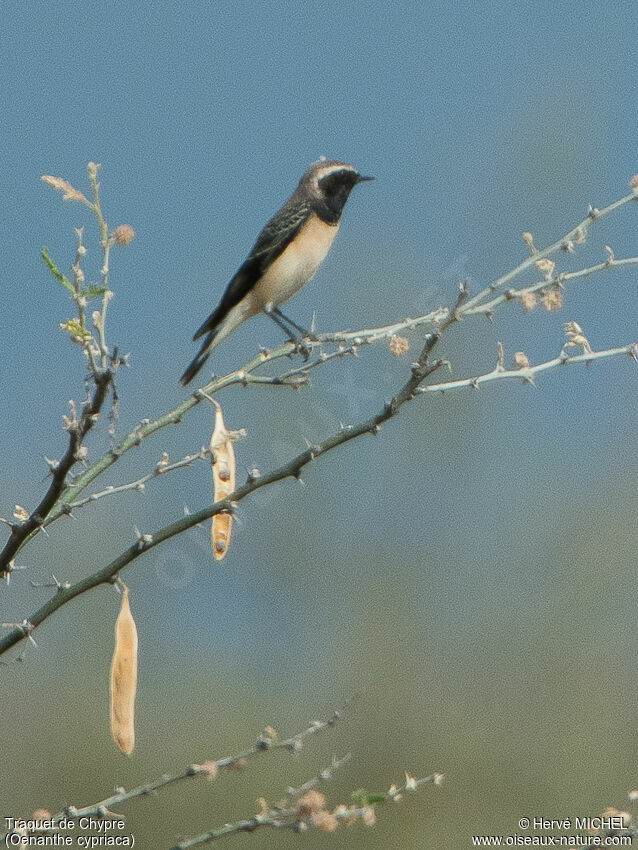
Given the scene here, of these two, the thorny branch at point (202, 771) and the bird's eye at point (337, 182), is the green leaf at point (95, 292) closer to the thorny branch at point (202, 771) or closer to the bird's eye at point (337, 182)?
the thorny branch at point (202, 771)

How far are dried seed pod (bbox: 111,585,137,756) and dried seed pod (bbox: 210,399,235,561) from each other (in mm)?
408

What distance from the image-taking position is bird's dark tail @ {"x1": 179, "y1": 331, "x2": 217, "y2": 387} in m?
6.03

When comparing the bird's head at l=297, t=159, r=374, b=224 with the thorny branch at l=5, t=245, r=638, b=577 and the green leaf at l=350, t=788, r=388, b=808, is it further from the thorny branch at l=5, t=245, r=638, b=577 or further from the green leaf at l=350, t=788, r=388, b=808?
the green leaf at l=350, t=788, r=388, b=808

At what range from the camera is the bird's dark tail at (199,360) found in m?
6.03

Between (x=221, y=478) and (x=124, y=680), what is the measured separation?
685mm

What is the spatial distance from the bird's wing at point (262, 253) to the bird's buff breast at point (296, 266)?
0.12ft

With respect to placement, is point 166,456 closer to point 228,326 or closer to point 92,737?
point 228,326

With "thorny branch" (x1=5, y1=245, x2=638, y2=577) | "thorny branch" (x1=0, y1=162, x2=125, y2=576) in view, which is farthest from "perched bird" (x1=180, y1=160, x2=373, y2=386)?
"thorny branch" (x1=0, y1=162, x2=125, y2=576)

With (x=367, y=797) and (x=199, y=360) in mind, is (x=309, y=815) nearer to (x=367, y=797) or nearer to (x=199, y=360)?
(x=367, y=797)

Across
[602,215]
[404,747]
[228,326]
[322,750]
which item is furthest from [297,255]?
[404,747]

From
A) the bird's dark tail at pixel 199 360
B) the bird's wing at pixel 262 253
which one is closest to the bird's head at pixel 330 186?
the bird's wing at pixel 262 253

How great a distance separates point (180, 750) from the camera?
945 cm

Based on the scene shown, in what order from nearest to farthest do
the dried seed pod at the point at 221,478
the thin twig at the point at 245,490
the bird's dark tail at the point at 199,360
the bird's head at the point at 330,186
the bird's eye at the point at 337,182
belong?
the thin twig at the point at 245,490 → the dried seed pod at the point at 221,478 → the bird's dark tail at the point at 199,360 → the bird's head at the point at 330,186 → the bird's eye at the point at 337,182

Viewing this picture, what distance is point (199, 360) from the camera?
6102 millimetres
